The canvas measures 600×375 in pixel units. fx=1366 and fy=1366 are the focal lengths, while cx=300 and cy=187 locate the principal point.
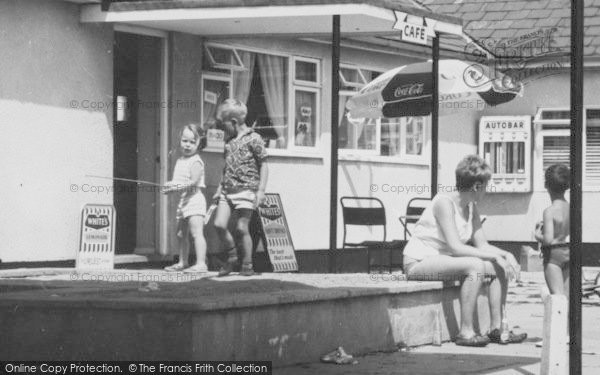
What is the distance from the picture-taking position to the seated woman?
10.7 meters

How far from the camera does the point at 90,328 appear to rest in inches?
335

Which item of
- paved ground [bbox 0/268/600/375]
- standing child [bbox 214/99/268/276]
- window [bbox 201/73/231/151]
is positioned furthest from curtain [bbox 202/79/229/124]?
paved ground [bbox 0/268/600/375]

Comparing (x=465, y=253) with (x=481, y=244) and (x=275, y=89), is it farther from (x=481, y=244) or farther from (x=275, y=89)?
(x=275, y=89)

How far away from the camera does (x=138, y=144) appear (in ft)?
52.9

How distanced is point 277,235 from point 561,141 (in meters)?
8.17

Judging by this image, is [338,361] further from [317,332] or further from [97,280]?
[97,280]

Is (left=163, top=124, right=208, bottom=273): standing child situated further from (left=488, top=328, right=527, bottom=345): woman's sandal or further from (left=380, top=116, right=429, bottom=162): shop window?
(left=380, top=116, right=429, bottom=162): shop window

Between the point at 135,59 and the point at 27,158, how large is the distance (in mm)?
2514

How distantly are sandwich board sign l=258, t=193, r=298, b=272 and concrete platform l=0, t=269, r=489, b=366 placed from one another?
4884 millimetres

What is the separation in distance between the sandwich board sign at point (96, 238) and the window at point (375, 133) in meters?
5.17

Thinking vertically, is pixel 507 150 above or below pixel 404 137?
below

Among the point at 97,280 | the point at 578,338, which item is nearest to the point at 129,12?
the point at 97,280

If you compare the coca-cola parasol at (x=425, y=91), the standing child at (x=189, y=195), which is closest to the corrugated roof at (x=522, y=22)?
the coca-cola parasol at (x=425, y=91)

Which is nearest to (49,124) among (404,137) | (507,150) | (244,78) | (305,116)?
(244,78)
